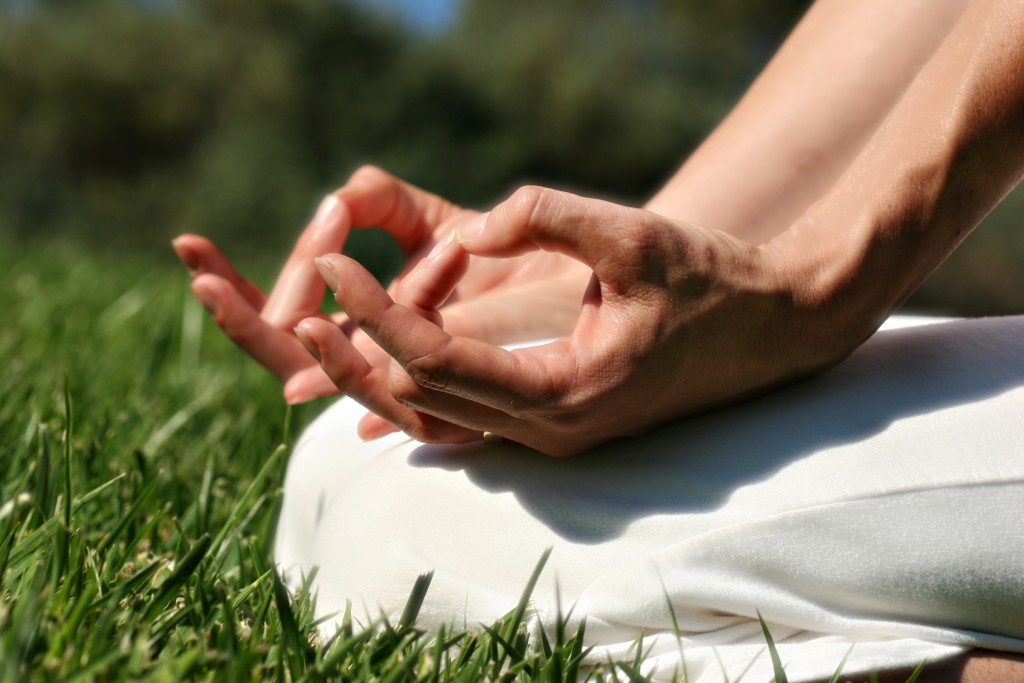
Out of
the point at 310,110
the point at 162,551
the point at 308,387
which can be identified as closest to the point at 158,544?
the point at 162,551

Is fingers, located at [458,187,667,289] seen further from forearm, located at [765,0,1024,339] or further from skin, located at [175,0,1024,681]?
forearm, located at [765,0,1024,339]

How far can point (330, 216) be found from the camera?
4.60 feet

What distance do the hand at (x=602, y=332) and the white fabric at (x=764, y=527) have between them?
0.07 metres

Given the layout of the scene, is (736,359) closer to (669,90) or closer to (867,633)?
(867,633)

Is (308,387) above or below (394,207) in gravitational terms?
below

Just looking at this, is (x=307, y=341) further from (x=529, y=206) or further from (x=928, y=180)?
(x=928, y=180)

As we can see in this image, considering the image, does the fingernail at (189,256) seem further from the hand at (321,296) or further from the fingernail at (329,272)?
the fingernail at (329,272)

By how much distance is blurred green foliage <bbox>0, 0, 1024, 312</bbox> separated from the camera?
1110cm

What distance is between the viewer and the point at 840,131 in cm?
136

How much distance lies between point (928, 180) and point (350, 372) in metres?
0.57

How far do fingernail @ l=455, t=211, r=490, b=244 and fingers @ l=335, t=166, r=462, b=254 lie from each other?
1.68ft

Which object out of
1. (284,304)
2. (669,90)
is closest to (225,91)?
(669,90)

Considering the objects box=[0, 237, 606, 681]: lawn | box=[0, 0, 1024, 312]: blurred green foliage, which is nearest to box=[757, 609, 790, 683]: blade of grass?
box=[0, 237, 606, 681]: lawn

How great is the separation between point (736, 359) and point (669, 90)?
11.7m
